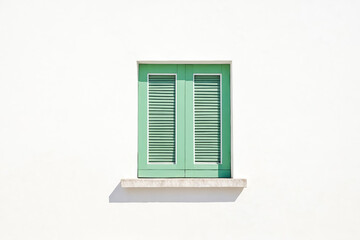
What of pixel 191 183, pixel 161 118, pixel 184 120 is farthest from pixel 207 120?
pixel 191 183

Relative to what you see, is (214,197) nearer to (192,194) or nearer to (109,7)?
(192,194)

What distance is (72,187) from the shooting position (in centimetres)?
485

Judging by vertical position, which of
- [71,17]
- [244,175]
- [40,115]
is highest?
[71,17]

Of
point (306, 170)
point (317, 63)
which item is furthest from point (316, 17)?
point (306, 170)

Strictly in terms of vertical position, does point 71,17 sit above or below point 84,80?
above

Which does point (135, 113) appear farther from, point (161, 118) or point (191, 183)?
point (191, 183)

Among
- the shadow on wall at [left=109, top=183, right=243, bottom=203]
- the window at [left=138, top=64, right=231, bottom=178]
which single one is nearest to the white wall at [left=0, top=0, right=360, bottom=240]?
the shadow on wall at [left=109, top=183, right=243, bottom=203]

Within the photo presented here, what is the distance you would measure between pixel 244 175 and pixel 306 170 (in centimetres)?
78

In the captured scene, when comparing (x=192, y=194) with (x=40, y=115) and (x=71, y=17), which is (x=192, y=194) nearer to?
(x=40, y=115)

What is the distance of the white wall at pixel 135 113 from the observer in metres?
4.84

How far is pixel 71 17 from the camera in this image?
16.2ft

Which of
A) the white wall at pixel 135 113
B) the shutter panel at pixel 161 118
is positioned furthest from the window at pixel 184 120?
the white wall at pixel 135 113

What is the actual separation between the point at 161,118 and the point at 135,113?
1.18 ft

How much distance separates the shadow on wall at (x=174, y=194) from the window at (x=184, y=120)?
0.23 meters
